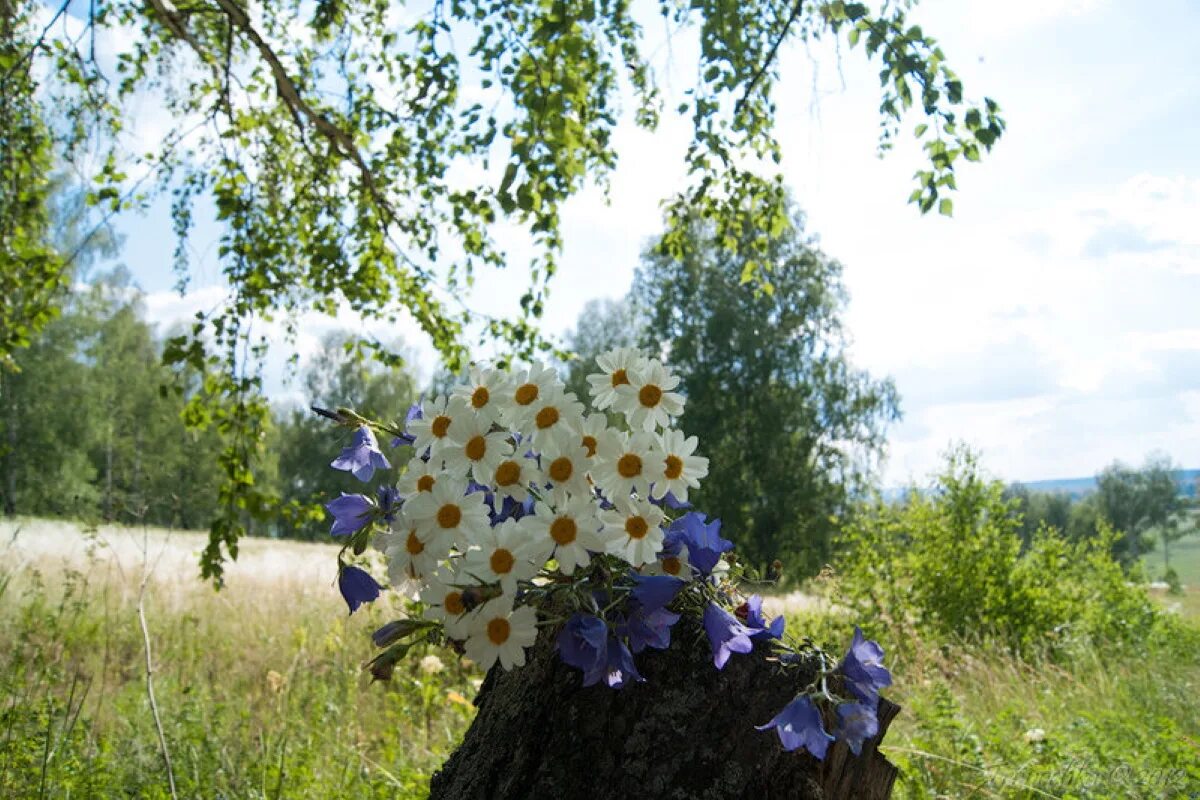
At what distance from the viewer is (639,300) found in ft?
79.3

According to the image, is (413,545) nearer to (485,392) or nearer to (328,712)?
(485,392)

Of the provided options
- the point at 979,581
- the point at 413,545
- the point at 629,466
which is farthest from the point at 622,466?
the point at 979,581

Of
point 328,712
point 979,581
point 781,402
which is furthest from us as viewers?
point 781,402

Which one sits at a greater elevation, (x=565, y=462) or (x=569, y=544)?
(x=565, y=462)

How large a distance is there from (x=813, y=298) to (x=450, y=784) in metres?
21.3

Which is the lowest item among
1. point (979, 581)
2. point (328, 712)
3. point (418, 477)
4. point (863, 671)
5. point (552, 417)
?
point (328, 712)

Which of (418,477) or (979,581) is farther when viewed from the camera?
(979,581)

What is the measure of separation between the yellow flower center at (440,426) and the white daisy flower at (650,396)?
27 centimetres

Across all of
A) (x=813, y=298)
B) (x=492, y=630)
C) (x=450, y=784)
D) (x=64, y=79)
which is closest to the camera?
(x=492, y=630)

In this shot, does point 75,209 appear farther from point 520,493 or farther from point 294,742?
point 520,493

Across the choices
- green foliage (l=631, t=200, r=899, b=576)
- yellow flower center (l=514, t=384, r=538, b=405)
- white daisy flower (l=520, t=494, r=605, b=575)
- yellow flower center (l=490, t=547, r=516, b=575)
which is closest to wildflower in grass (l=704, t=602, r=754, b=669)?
white daisy flower (l=520, t=494, r=605, b=575)

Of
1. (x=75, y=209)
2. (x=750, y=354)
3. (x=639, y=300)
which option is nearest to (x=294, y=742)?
(x=75, y=209)

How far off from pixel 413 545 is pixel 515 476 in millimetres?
185

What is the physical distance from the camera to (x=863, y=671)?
1320 millimetres
